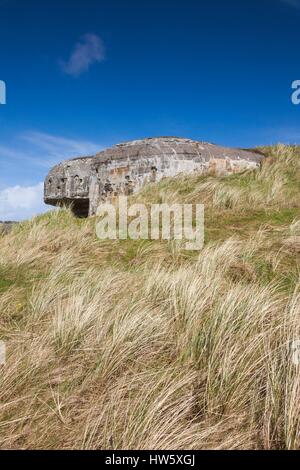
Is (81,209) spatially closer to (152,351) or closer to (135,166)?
(135,166)

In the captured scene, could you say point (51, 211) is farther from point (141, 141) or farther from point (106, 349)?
point (106, 349)

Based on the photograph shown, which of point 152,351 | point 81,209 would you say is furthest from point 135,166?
point 152,351

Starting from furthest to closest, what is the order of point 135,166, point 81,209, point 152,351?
point 81,209
point 135,166
point 152,351

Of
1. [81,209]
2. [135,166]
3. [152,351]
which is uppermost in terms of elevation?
[135,166]

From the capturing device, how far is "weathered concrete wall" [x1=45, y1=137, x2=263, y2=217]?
845 centimetres

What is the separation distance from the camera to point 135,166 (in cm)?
850

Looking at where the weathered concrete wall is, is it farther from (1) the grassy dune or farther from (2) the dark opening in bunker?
(1) the grassy dune

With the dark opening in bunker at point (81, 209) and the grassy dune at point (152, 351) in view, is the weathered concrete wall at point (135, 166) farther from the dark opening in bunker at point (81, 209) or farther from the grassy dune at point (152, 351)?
the grassy dune at point (152, 351)

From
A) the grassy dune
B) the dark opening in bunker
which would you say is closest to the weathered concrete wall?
the dark opening in bunker

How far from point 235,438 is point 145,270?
254 centimetres

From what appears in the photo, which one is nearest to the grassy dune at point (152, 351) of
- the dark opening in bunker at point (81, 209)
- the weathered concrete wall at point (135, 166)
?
the weathered concrete wall at point (135, 166)

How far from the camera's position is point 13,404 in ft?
6.35

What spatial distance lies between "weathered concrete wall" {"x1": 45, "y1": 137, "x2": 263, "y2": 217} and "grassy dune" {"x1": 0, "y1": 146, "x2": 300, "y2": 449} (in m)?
3.94

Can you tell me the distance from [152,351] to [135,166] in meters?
6.51
